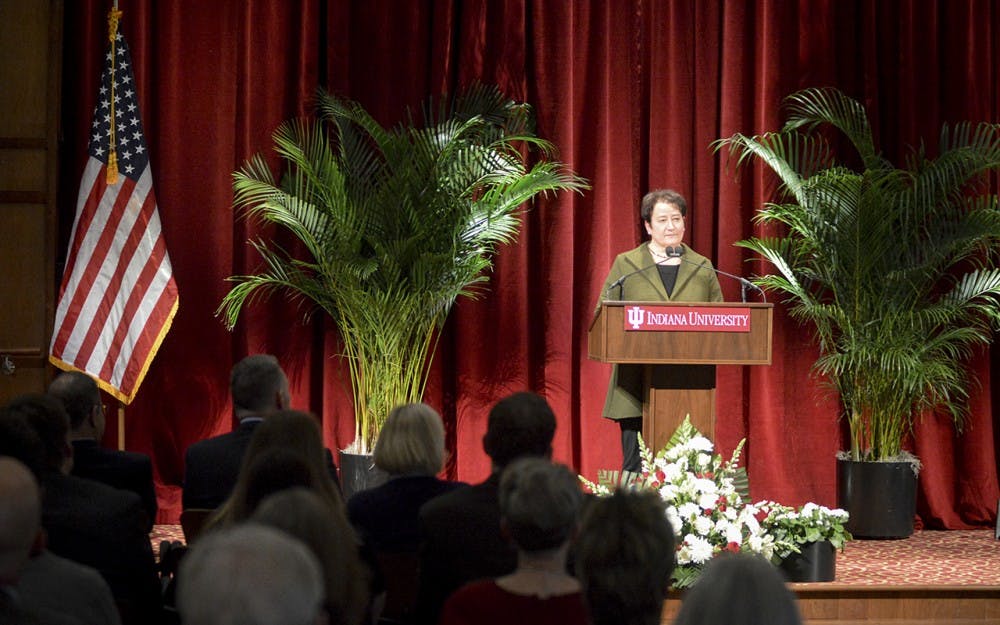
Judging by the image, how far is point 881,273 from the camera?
6.92m

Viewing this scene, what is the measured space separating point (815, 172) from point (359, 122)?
8.89 ft

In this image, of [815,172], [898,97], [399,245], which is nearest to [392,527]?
[399,245]

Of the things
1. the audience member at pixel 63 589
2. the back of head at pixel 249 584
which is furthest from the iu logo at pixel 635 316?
the back of head at pixel 249 584

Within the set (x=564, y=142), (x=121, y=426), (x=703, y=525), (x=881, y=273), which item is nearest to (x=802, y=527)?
(x=703, y=525)

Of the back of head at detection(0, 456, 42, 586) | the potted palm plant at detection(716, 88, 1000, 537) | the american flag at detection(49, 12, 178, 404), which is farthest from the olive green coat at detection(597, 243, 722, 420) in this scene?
the back of head at detection(0, 456, 42, 586)

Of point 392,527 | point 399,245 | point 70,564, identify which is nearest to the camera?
point 70,564

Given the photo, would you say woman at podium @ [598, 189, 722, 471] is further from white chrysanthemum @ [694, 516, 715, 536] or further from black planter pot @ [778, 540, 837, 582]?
white chrysanthemum @ [694, 516, 715, 536]

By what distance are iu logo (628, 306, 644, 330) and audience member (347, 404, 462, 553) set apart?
7.04 feet

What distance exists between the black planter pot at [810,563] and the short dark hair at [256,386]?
257cm

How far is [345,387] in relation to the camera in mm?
7508

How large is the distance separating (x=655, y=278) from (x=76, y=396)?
320 centimetres

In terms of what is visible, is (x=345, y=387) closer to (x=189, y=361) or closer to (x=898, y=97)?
(x=189, y=361)

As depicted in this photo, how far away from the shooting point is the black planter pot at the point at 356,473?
6.74 metres

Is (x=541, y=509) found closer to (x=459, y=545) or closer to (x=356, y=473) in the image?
(x=459, y=545)
